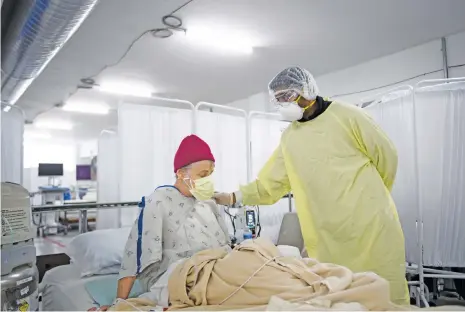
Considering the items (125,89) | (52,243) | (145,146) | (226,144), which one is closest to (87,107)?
(125,89)

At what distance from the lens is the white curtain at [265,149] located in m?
3.47

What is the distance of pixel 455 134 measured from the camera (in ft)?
9.00

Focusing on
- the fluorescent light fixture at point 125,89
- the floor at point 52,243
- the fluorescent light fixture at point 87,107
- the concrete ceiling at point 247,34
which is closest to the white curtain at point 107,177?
the concrete ceiling at point 247,34

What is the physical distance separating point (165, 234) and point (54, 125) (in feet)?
28.4

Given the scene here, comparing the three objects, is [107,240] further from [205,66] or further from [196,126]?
[205,66]

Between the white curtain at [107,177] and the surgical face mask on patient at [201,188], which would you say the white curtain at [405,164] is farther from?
the white curtain at [107,177]

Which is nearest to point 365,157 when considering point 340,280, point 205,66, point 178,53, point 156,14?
point 340,280

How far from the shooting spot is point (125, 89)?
18.2ft

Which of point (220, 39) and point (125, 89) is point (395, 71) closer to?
point (220, 39)

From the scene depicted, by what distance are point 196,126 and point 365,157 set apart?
4.85 ft

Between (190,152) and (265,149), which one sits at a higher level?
(265,149)

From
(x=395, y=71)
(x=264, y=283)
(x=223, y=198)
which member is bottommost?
(x=264, y=283)

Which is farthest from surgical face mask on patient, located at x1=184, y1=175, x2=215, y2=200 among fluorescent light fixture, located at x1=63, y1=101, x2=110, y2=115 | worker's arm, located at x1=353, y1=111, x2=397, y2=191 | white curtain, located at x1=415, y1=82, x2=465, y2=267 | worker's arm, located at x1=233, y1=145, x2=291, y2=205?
fluorescent light fixture, located at x1=63, y1=101, x2=110, y2=115

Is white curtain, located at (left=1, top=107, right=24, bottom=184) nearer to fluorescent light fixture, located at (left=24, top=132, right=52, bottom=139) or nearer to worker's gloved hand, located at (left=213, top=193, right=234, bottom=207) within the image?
worker's gloved hand, located at (left=213, top=193, right=234, bottom=207)
